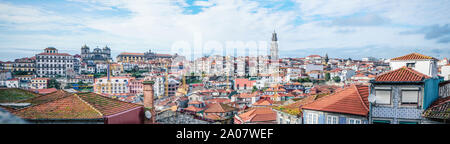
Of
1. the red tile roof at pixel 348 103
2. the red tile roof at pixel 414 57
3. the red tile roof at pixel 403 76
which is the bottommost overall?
the red tile roof at pixel 348 103

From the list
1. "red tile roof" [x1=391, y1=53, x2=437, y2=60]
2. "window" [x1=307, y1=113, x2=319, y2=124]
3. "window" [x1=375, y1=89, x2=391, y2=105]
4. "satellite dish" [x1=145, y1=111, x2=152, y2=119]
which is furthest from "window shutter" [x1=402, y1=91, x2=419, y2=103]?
"satellite dish" [x1=145, y1=111, x2=152, y2=119]

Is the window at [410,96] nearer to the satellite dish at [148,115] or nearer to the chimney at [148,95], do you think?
the satellite dish at [148,115]

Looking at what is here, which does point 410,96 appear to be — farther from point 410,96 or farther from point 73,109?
point 73,109

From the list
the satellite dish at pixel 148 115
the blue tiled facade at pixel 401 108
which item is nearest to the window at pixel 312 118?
the blue tiled facade at pixel 401 108

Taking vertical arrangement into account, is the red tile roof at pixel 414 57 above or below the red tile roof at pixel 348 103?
above

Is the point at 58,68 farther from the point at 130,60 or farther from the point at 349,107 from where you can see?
the point at 130,60

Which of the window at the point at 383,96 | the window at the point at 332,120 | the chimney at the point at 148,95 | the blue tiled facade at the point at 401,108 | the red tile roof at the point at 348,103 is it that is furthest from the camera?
the chimney at the point at 148,95

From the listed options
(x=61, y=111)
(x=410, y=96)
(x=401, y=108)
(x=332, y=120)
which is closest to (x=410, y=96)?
(x=410, y=96)
